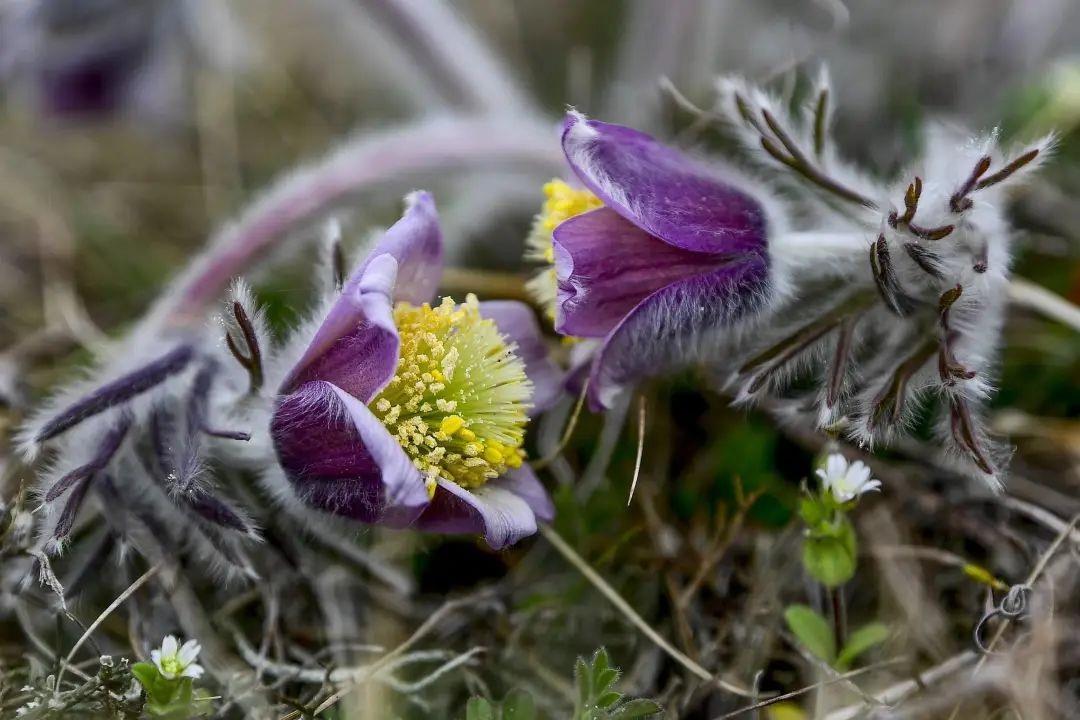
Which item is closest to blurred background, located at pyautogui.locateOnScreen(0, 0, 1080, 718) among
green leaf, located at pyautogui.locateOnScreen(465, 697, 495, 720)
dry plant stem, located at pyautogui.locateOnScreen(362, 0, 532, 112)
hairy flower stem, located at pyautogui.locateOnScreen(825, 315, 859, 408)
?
dry plant stem, located at pyautogui.locateOnScreen(362, 0, 532, 112)

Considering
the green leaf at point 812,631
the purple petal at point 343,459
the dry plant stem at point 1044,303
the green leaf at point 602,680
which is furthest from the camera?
the dry plant stem at point 1044,303

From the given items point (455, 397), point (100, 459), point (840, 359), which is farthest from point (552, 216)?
point (100, 459)

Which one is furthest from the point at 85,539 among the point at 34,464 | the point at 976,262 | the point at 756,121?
the point at 976,262

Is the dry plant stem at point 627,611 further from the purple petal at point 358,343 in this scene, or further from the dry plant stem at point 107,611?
the dry plant stem at point 107,611

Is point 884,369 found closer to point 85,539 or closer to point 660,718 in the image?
point 660,718

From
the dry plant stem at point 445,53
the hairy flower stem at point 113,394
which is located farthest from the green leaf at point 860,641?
the dry plant stem at point 445,53
